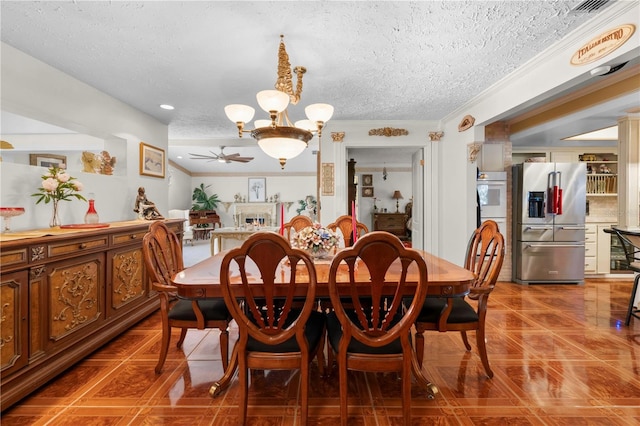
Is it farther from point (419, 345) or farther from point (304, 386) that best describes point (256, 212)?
point (304, 386)

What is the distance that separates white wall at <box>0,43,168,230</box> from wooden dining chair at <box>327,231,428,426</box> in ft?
8.48

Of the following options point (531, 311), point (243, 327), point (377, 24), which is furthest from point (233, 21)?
point (531, 311)

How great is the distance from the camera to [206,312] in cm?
192

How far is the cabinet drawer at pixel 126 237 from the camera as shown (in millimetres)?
2592

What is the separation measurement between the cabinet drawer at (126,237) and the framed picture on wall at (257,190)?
7.86m

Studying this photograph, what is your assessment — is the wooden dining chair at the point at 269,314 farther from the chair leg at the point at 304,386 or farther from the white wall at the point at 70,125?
the white wall at the point at 70,125

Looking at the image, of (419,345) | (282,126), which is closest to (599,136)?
(419,345)

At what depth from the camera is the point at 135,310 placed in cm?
292

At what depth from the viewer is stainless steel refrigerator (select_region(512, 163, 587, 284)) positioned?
423 cm

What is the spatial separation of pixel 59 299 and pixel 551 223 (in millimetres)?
5456

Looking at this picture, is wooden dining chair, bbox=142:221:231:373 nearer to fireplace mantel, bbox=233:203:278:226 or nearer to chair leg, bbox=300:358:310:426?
chair leg, bbox=300:358:310:426

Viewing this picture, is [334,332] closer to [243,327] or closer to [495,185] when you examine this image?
[243,327]

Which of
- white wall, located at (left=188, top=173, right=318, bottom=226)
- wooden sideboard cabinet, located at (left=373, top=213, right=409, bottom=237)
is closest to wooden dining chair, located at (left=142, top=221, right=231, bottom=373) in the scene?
wooden sideboard cabinet, located at (left=373, top=213, right=409, bottom=237)

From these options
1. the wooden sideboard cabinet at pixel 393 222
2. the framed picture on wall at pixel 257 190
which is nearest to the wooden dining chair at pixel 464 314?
the wooden sideboard cabinet at pixel 393 222
